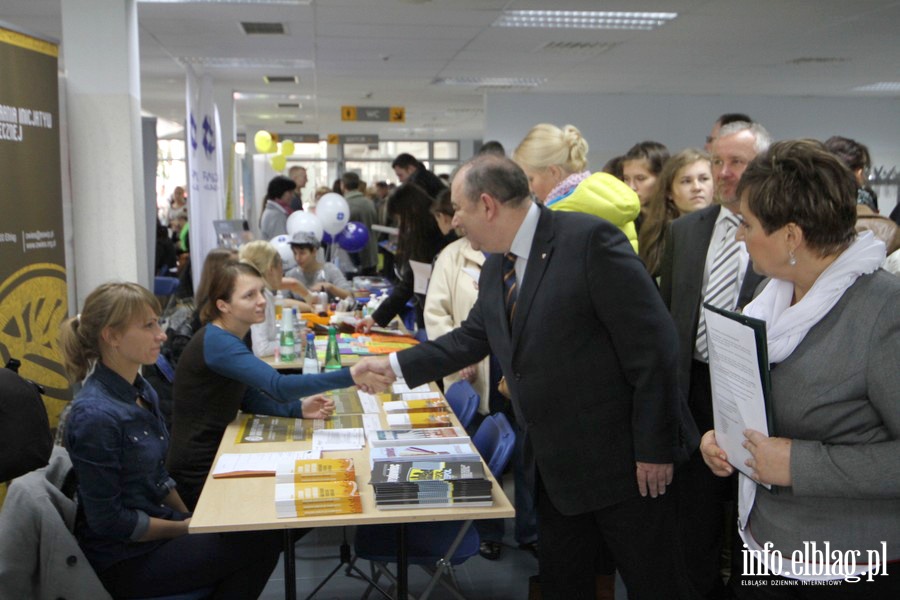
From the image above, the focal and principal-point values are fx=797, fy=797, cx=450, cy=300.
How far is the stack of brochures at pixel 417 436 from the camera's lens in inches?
108

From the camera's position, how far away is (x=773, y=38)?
26.7 feet

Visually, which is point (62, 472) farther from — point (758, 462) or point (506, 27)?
point (506, 27)

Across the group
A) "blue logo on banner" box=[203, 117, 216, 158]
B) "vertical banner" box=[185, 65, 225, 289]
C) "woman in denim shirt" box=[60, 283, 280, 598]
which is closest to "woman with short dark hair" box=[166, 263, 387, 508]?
"woman in denim shirt" box=[60, 283, 280, 598]

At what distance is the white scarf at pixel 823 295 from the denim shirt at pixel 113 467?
1835 mm

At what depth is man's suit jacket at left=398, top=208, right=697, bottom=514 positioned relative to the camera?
215 centimetres

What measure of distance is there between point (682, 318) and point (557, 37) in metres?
6.10

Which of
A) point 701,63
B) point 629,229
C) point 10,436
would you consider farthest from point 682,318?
point 701,63

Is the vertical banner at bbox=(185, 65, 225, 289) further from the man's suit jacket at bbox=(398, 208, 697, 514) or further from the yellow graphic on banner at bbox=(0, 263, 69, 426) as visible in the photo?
the man's suit jacket at bbox=(398, 208, 697, 514)

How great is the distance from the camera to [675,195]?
136 inches

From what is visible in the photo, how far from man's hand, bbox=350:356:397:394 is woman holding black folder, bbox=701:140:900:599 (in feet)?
4.61

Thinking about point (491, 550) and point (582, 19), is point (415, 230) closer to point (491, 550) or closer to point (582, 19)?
point (491, 550)

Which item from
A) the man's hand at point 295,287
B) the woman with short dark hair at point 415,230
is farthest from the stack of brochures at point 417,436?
the man's hand at point 295,287

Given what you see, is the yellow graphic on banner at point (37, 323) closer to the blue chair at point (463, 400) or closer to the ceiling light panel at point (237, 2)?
the blue chair at point (463, 400)

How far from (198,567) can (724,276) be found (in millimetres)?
1918
